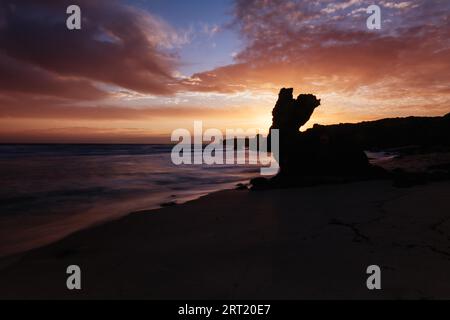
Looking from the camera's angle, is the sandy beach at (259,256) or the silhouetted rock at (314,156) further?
the silhouetted rock at (314,156)

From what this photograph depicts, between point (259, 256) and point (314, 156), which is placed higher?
point (314, 156)

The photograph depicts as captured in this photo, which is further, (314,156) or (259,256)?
(314,156)

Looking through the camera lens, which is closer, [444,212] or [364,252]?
[364,252]

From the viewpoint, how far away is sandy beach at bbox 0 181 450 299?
3.65m

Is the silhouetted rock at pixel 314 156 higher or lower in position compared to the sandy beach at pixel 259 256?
higher

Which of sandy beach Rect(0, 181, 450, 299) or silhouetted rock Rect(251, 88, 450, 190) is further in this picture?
silhouetted rock Rect(251, 88, 450, 190)

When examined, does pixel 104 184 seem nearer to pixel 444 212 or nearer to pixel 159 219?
pixel 159 219

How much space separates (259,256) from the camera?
4613mm

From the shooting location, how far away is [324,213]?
23.0 feet

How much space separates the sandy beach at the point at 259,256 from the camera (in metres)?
3.65

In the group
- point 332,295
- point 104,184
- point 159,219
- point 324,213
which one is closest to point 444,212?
point 324,213

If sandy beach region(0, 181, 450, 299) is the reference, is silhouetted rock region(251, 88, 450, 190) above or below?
above
